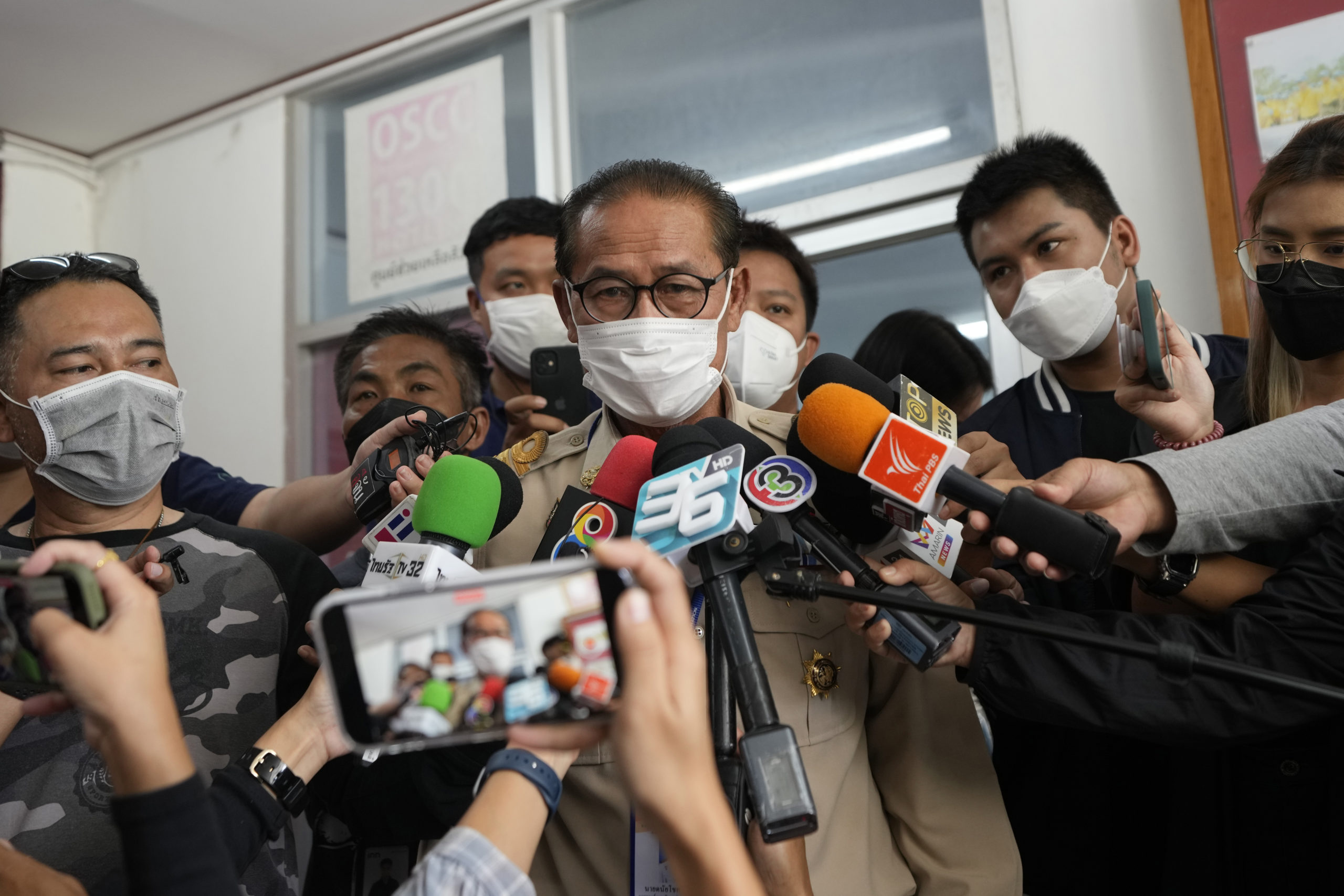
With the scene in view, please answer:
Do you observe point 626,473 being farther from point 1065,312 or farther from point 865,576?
point 1065,312

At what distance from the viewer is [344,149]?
4.34m

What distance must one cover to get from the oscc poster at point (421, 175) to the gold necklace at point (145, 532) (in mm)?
2419

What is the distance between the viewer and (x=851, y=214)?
3.22 m

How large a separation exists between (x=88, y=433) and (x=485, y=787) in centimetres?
94

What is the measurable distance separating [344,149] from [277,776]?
373 centimetres

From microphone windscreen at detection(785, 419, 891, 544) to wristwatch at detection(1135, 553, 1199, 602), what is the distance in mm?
337

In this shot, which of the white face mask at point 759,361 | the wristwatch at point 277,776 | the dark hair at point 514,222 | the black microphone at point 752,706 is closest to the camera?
the black microphone at point 752,706

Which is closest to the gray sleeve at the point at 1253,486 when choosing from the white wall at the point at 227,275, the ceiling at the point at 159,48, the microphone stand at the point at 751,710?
the microphone stand at the point at 751,710

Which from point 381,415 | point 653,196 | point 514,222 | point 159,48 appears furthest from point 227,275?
point 653,196

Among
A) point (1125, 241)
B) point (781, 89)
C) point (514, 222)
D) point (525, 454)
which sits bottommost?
point (525, 454)

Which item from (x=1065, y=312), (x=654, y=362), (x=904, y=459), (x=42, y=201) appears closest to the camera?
(x=904, y=459)

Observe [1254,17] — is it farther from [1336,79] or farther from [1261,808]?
[1261,808]

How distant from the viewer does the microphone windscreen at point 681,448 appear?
39.7 inches

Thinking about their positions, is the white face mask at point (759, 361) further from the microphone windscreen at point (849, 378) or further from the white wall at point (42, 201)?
the white wall at point (42, 201)
